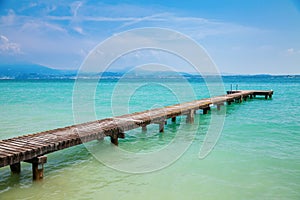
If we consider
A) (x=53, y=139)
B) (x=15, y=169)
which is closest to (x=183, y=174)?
(x=53, y=139)

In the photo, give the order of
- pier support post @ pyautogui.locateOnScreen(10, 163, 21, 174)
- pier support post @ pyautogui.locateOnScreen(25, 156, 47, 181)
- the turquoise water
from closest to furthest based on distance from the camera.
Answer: the turquoise water, pier support post @ pyautogui.locateOnScreen(25, 156, 47, 181), pier support post @ pyautogui.locateOnScreen(10, 163, 21, 174)

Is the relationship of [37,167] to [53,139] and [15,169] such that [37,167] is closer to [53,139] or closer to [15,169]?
[15,169]

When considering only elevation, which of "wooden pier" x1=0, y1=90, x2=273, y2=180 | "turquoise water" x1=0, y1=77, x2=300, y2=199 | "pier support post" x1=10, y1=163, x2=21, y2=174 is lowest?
"turquoise water" x1=0, y1=77, x2=300, y2=199

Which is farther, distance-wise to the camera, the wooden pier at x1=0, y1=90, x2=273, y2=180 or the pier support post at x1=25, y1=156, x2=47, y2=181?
the pier support post at x1=25, y1=156, x2=47, y2=181

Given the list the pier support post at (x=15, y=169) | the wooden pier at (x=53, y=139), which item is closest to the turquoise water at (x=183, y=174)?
the pier support post at (x=15, y=169)

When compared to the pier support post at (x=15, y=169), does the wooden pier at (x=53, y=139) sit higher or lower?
higher

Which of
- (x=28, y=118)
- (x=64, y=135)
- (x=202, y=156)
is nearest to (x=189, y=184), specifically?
(x=202, y=156)

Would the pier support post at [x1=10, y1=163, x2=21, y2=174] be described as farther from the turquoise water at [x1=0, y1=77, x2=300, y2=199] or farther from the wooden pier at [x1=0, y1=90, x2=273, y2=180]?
the turquoise water at [x1=0, y1=77, x2=300, y2=199]

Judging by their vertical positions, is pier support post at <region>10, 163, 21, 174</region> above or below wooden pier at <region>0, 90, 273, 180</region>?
below

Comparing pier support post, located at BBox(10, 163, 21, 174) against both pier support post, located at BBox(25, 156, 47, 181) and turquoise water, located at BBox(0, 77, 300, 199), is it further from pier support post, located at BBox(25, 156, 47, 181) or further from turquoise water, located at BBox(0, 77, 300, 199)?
pier support post, located at BBox(25, 156, 47, 181)

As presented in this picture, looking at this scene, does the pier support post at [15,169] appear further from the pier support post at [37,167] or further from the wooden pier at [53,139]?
the pier support post at [37,167]

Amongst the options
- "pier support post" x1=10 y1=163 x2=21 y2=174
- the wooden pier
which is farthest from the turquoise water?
the wooden pier

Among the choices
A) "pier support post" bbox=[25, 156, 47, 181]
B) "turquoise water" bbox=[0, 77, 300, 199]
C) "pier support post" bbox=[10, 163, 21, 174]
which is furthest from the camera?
"pier support post" bbox=[10, 163, 21, 174]

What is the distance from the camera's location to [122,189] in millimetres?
6277
